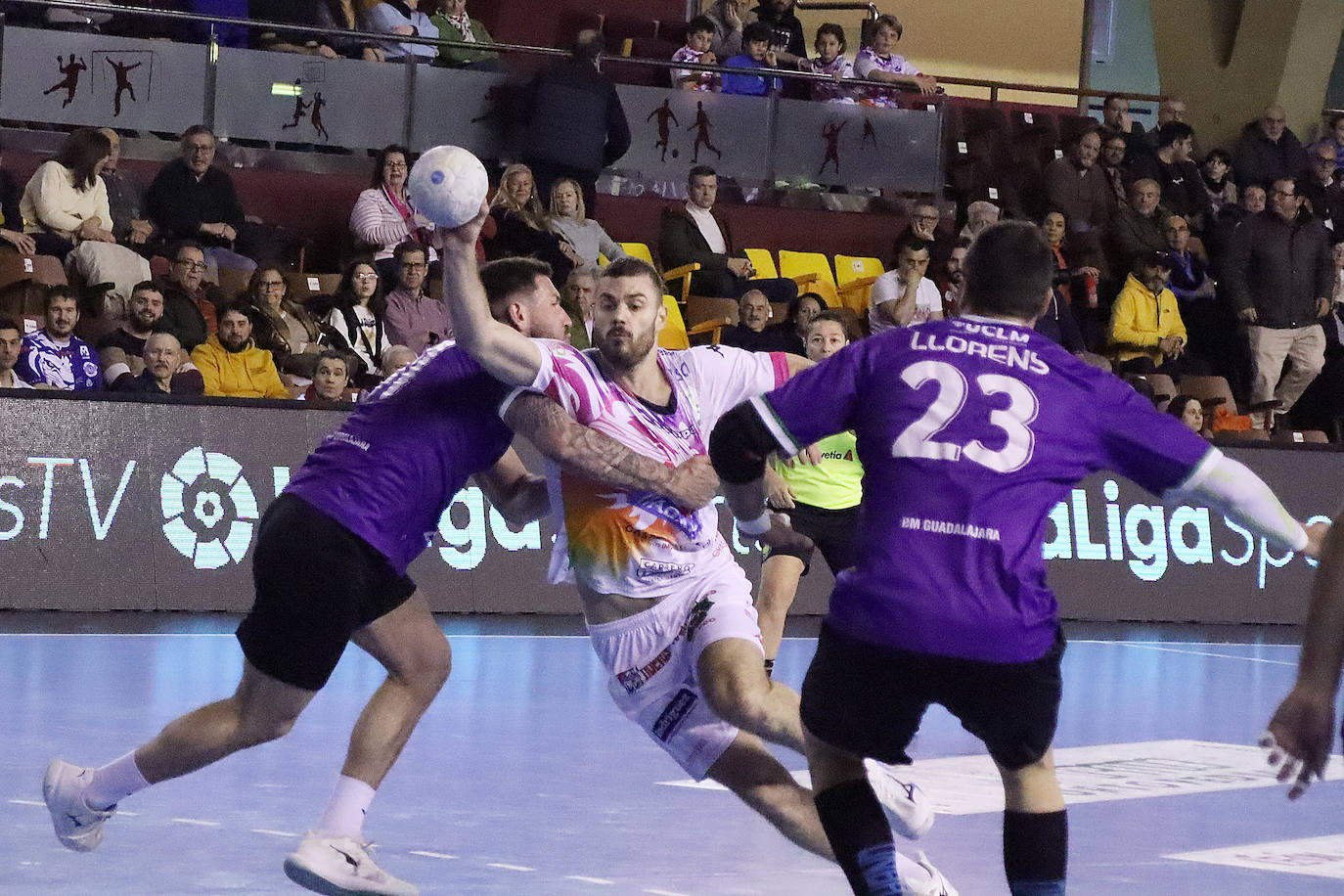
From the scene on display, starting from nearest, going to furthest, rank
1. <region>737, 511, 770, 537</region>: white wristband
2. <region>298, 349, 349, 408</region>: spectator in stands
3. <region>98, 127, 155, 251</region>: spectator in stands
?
<region>737, 511, 770, 537</region>: white wristband
<region>298, 349, 349, 408</region>: spectator in stands
<region>98, 127, 155, 251</region>: spectator in stands

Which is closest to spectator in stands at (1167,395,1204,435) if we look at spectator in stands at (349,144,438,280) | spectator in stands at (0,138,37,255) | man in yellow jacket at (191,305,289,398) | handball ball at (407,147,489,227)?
spectator in stands at (349,144,438,280)

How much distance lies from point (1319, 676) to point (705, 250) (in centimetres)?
1293

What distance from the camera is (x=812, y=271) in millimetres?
16906

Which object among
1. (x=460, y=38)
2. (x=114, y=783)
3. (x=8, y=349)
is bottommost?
(x=114, y=783)

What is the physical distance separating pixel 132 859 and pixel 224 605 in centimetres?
599

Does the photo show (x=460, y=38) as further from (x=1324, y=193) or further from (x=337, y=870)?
(x=337, y=870)

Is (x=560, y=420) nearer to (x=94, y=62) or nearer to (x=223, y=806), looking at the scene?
(x=223, y=806)

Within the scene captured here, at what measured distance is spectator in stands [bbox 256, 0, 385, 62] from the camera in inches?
601

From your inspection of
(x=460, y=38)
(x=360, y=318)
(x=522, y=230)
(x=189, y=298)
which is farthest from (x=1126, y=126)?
(x=189, y=298)

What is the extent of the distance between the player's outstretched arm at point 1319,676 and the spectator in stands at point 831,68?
14.9 metres

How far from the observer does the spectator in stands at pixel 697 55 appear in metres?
17.1

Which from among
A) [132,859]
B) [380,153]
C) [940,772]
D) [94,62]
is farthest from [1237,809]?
[94,62]

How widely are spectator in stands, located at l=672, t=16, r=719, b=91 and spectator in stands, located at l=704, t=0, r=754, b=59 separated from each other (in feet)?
0.37

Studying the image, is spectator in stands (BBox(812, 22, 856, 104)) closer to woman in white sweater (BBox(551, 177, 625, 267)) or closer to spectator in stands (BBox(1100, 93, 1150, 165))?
spectator in stands (BBox(1100, 93, 1150, 165))
